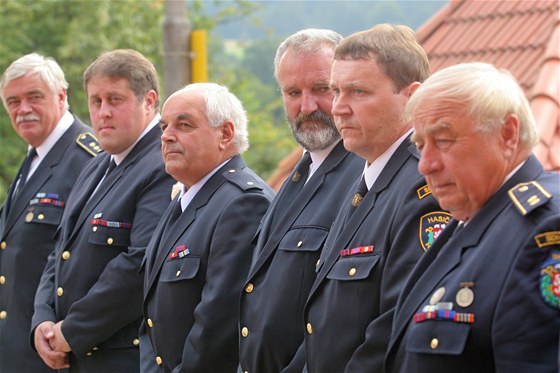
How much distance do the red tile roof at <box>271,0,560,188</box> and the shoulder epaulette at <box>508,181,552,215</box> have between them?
368cm

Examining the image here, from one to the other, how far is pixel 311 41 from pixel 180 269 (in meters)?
1.23

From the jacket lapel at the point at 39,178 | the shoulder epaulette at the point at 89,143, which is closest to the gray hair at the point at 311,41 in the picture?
the shoulder epaulette at the point at 89,143

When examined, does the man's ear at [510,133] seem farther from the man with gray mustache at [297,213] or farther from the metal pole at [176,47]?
the metal pole at [176,47]

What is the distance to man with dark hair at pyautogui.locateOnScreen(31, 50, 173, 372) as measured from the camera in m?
5.46

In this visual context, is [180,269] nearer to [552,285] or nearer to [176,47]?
[552,285]

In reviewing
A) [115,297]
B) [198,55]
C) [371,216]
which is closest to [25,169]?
[115,297]

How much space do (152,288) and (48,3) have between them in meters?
18.3

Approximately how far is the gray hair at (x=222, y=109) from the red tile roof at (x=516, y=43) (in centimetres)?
242

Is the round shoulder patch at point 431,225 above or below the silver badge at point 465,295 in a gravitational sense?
above

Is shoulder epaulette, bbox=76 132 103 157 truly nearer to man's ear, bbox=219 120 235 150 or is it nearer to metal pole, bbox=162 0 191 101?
man's ear, bbox=219 120 235 150

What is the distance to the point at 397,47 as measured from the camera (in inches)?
154

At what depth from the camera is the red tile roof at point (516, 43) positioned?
707 centimetres

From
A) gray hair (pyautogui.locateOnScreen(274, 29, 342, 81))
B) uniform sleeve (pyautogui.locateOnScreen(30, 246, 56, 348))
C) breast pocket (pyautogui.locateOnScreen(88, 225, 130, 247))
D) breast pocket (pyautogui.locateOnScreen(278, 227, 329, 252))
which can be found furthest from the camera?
uniform sleeve (pyautogui.locateOnScreen(30, 246, 56, 348))

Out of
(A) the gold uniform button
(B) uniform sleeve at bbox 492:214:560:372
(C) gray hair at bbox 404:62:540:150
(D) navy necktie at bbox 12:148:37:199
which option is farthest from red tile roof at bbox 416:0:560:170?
(B) uniform sleeve at bbox 492:214:560:372
